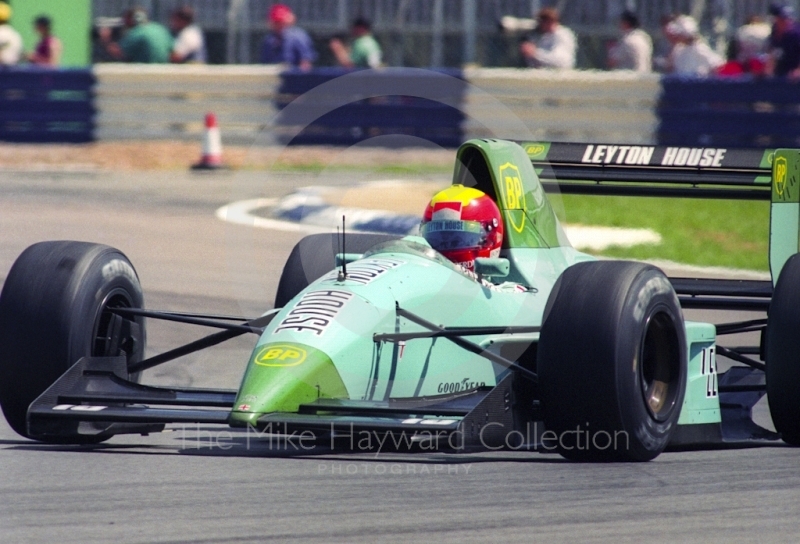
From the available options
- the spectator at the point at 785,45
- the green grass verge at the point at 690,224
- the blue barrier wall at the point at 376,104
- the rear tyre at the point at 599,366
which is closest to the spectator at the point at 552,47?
the blue barrier wall at the point at 376,104

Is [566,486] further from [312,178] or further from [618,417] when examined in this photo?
[312,178]

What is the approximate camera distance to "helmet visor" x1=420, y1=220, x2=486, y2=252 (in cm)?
695

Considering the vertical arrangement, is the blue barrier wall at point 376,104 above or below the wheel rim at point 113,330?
above

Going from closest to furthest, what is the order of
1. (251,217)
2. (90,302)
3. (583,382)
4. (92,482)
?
(92,482) < (583,382) < (90,302) < (251,217)

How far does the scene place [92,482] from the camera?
5574 millimetres

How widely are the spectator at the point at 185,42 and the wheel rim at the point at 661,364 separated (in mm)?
15450

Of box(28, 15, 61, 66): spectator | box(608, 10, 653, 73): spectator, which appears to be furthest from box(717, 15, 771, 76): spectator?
box(28, 15, 61, 66): spectator

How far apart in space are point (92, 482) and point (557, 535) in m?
1.79

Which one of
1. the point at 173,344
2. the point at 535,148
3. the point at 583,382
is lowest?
the point at 173,344

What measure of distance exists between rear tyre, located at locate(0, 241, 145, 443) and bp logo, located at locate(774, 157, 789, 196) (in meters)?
3.53

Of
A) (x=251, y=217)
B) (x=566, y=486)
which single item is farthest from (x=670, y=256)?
(x=566, y=486)

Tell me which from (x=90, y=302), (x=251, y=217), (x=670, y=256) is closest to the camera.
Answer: (x=90, y=302)

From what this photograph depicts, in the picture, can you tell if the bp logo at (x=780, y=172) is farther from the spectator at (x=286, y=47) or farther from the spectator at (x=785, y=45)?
the spectator at (x=286, y=47)

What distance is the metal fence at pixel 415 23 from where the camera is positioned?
2212 centimetres
